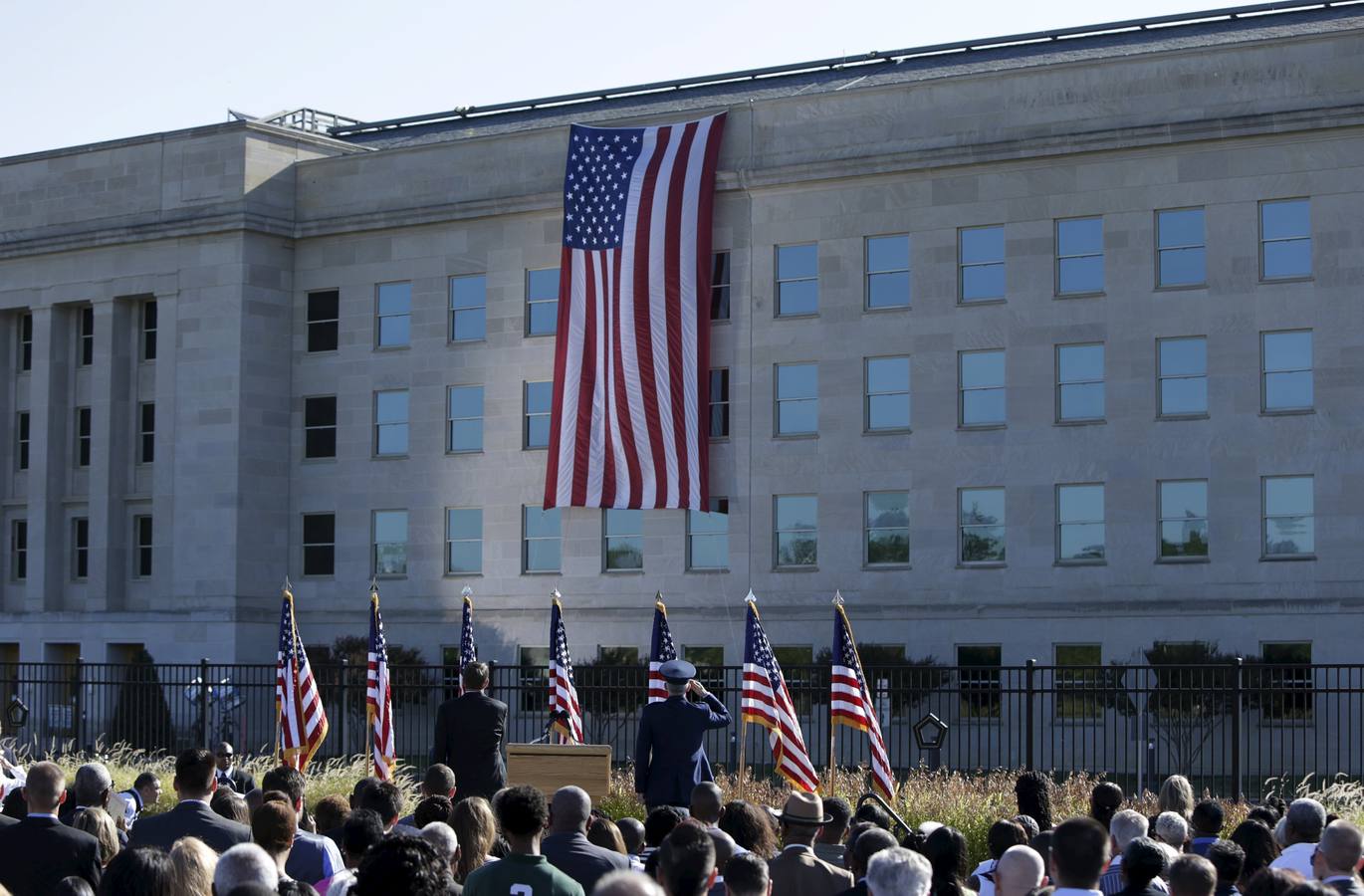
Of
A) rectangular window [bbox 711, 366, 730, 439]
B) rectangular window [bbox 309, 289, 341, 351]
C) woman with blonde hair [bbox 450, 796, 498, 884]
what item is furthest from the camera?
rectangular window [bbox 309, 289, 341, 351]

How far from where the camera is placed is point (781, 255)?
4725 centimetres

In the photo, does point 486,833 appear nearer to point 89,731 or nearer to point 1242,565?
point 1242,565

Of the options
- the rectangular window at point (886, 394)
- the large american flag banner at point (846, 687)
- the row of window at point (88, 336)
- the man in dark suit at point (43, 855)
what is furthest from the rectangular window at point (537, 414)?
the man in dark suit at point (43, 855)

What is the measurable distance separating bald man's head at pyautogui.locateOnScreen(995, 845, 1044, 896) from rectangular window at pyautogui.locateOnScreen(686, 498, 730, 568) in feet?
125

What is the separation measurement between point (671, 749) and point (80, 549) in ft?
138

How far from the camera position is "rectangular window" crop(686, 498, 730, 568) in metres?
47.6

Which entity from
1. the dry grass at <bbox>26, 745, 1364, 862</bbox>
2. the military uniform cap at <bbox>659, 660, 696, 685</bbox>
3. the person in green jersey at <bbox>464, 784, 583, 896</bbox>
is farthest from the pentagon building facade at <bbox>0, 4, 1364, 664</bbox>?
the person in green jersey at <bbox>464, 784, 583, 896</bbox>

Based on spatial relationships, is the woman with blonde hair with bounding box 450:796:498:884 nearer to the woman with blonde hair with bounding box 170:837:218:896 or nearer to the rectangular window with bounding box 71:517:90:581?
the woman with blonde hair with bounding box 170:837:218:896

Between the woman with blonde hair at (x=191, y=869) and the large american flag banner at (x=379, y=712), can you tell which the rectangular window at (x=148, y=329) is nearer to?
the large american flag banner at (x=379, y=712)

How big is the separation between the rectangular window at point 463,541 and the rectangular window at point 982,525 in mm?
12548

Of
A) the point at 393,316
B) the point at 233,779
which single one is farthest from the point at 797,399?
the point at 233,779

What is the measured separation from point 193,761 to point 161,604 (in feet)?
142

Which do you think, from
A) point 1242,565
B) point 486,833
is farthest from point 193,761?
point 1242,565

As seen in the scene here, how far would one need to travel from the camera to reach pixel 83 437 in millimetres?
56344
